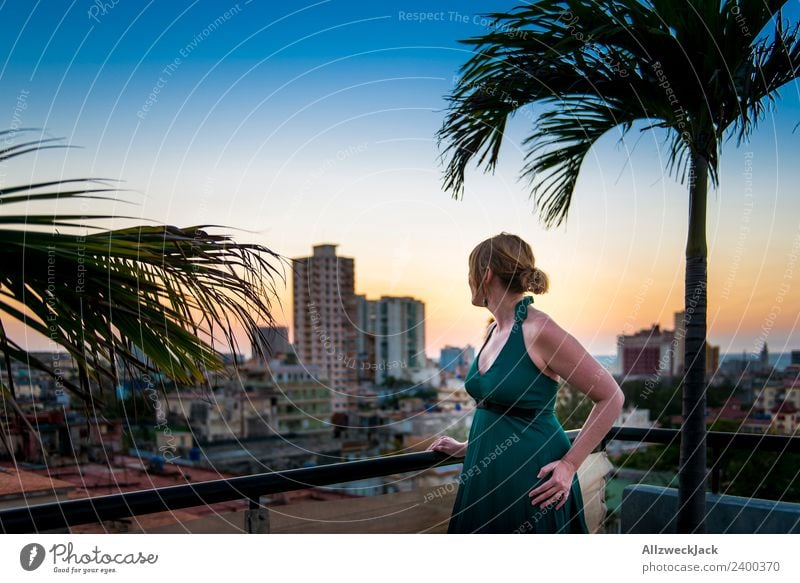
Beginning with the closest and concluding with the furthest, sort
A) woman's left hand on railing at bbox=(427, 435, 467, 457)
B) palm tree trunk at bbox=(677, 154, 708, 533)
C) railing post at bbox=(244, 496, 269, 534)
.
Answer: railing post at bbox=(244, 496, 269, 534)
woman's left hand on railing at bbox=(427, 435, 467, 457)
palm tree trunk at bbox=(677, 154, 708, 533)

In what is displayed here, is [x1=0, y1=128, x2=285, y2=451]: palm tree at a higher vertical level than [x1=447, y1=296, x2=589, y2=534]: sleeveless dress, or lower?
higher

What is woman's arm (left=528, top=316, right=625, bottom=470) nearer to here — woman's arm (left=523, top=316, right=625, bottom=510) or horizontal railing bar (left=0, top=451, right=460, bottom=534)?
woman's arm (left=523, top=316, right=625, bottom=510)

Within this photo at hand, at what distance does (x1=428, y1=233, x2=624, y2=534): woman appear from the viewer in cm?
137

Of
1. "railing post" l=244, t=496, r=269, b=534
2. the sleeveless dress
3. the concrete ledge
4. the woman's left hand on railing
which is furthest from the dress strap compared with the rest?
the concrete ledge

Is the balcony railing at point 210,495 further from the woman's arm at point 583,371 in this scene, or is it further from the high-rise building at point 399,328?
the high-rise building at point 399,328

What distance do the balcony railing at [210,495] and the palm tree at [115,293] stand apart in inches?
6.9

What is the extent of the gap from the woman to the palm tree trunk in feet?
2.91

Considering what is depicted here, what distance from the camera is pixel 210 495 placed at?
4.46 feet

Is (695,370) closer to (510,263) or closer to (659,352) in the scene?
(510,263)

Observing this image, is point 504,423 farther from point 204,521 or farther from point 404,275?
point 404,275

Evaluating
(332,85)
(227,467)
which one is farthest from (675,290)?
(227,467)

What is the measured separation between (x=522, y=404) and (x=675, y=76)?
132 centimetres

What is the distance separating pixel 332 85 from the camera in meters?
2.55

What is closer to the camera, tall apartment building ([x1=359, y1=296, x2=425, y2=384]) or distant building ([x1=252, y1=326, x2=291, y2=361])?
distant building ([x1=252, y1=326, x2=291, y2=361])
